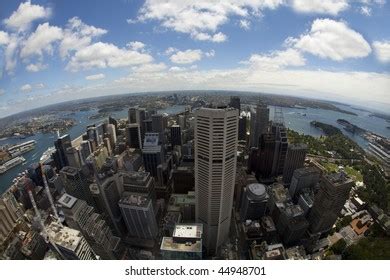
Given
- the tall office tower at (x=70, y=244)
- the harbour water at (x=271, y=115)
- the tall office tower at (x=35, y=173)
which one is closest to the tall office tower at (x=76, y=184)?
the harbour water at (x=271, y=115)

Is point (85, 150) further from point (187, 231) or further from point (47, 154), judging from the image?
point (187, 231)

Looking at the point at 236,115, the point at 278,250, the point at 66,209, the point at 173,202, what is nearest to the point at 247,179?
the point at 173,202

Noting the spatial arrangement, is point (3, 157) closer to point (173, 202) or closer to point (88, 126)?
point (88, 126)

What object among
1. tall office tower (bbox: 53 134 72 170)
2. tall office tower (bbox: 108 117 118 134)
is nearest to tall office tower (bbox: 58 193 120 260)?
tall office tower (bbox: 53 134 72 170)

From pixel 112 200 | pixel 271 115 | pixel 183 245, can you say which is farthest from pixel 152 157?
pixel 271 115

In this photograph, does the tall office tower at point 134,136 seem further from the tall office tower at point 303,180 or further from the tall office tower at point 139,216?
the tall office tower at point 303,180

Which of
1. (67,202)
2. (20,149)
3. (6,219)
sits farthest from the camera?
(20,149)
